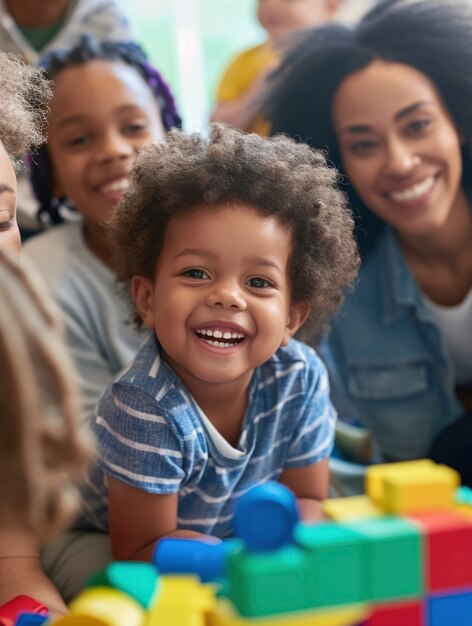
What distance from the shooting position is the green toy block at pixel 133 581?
48cm

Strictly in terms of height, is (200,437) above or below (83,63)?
below

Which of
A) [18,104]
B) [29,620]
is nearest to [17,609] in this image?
[29,620]

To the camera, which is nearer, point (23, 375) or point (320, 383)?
point (23, 375)

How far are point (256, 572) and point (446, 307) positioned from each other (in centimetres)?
68

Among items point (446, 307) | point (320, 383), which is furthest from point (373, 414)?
point (320, 383)

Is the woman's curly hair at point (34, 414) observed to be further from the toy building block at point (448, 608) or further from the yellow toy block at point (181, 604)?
the toy building block at point (448, 608)

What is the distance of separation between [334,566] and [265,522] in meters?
0.04

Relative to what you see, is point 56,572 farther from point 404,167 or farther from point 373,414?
point 404,167

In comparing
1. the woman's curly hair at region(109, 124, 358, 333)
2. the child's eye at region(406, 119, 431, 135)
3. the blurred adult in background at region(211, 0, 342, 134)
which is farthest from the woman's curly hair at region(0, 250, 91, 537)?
the blurred adult in background at region(211, 0, 342, 134)

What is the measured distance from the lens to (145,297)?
2.42 feet

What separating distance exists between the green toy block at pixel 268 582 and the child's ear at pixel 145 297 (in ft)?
1.09

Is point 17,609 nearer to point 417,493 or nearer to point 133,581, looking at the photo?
point 133,581

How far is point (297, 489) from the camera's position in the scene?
2.69 feet

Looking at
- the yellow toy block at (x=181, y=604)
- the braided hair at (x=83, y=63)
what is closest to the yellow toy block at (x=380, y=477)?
the yellow toy block at (x=181, y=604)
